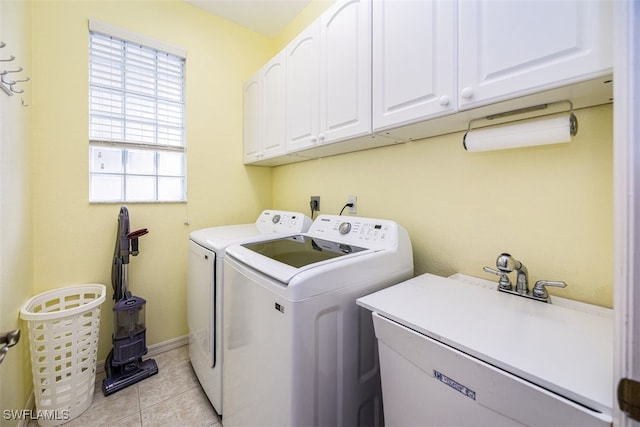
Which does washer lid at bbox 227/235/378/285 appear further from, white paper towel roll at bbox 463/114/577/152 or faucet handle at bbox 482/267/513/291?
white paper towel roll at bbox 463/114/577/152

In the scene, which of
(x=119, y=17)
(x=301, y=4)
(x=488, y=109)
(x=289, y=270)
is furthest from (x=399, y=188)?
(x=119, y=17)

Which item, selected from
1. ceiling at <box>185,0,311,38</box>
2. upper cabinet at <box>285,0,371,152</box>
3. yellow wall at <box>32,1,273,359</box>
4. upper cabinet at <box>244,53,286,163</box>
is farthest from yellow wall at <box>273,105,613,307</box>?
ceiling at <box>185,0,311,38</box>

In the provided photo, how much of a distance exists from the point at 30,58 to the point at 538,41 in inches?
102

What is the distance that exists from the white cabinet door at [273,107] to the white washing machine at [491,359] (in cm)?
141

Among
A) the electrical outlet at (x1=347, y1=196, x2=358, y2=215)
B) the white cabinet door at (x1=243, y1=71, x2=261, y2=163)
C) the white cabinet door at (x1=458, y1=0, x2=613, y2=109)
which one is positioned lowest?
the electrical outlet at (x1=347, y1=196, x2=358, y2=215)

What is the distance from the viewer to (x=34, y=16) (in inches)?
63.1

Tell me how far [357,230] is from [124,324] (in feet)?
5.64

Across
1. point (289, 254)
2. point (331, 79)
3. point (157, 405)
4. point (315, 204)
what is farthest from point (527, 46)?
point (157, 405)

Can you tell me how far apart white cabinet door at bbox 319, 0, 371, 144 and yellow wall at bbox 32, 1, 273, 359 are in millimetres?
1189

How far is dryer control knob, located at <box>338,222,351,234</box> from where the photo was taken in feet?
5.02

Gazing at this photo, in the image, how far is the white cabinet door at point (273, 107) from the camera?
192cm

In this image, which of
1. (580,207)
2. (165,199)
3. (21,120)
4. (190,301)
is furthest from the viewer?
(165,199)

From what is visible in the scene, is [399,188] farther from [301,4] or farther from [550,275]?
[301,4]

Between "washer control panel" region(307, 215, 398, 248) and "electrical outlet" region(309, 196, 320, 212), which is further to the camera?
"electrical outlet" region(309, 196, 320, 212)
